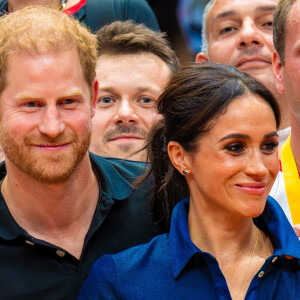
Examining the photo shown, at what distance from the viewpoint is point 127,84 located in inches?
159

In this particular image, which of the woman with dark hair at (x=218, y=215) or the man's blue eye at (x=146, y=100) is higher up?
the man's blue eye at (x=146, y=100)

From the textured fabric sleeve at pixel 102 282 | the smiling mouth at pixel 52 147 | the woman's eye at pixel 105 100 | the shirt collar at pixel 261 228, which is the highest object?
the woman's eye at pixel 105 100

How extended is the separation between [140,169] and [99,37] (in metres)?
1.05

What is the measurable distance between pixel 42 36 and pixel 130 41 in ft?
3.94

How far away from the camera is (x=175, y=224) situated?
2.80m

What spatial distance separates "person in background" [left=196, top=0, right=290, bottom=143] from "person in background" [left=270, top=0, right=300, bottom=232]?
650 millimetres

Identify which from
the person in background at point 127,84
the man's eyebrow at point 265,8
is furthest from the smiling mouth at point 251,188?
the man's eyebrow at point 265,8

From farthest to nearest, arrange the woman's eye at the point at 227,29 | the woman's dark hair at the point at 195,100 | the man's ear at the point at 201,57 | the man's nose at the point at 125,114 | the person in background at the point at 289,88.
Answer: the man's ear at the point at 201,57 → the woman's eye at the point at 227,29 → the man's nose at the point at 125,114 → the person in background at the point at 289,88 → the woman's dark hair at the point at 195,100

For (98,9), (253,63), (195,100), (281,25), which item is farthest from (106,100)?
(195,100)

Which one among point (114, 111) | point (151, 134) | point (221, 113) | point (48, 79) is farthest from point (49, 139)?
point (114, 111)

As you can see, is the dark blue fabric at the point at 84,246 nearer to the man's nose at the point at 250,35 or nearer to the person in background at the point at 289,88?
the person in background at the point at 289,88

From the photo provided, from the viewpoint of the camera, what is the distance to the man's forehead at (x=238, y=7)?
431cm

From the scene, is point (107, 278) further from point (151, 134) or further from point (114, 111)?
point (114, 111)

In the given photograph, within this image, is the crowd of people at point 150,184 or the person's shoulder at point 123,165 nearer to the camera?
the crowd of people at point 150,184
